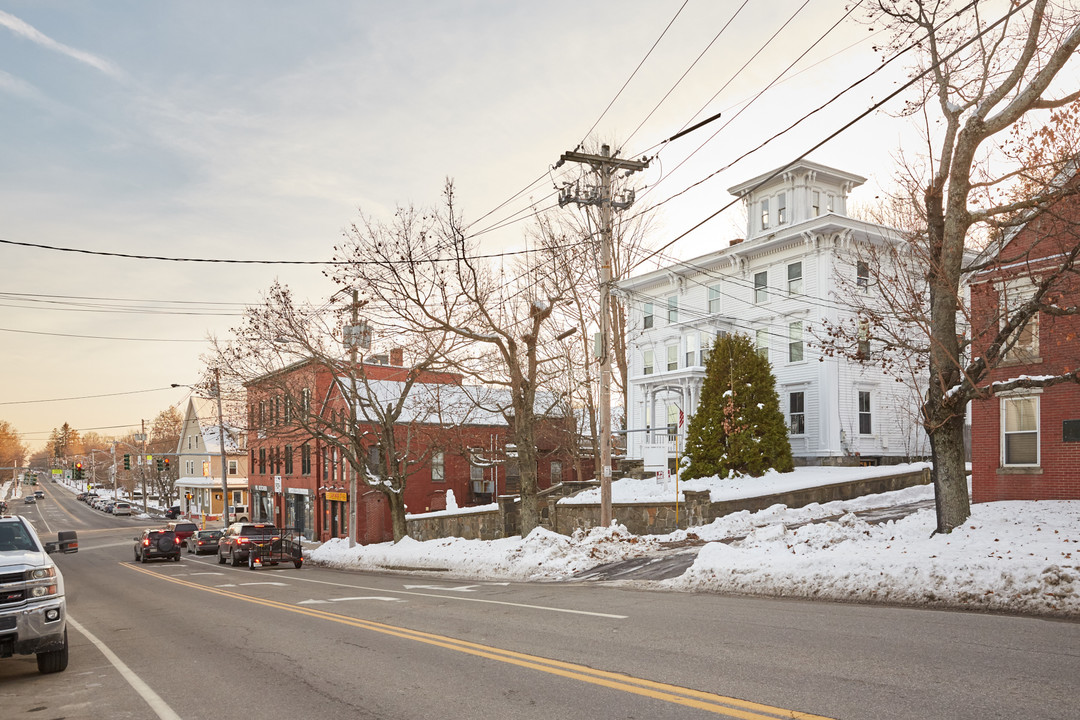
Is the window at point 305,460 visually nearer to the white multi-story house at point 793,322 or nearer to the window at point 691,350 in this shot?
the white multi-story house at point 793,322

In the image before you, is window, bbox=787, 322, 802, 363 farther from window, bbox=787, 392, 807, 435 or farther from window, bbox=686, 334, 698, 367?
window, bbox=686, 334, 698, 367

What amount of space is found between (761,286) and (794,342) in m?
3.36

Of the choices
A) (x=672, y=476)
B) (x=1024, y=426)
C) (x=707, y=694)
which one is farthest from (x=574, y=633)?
(x=672, y=476)

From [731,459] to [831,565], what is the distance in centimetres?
1849

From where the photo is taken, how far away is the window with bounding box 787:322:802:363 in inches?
1444

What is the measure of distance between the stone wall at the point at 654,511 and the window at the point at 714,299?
13464 mm

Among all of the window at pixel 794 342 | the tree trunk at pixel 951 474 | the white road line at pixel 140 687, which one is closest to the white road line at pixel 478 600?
the white road line at pixel 140 687

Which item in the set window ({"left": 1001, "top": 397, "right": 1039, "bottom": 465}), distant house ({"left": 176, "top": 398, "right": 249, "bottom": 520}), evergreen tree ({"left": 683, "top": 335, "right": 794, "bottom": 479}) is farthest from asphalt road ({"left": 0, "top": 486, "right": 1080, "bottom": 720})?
distant house ({"left": 176, "top": 398, "right": 249, "bottom": 520})

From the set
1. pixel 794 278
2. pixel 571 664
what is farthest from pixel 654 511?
pixel 571 664

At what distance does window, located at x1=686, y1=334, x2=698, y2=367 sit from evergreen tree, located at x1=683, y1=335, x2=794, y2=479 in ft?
28.2

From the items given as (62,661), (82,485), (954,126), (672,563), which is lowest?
(82,485)

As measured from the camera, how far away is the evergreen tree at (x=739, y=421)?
103 ft

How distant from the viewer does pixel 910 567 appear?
12.1 metres

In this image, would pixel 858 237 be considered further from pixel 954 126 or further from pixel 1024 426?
pixel 954 126
